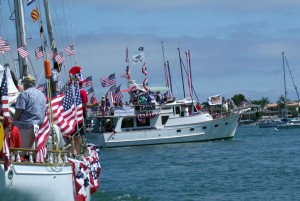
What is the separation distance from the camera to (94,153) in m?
20.5

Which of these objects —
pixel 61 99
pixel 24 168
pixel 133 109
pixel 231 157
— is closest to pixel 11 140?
pixel 24 168

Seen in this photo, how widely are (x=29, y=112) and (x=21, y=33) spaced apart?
6769mm

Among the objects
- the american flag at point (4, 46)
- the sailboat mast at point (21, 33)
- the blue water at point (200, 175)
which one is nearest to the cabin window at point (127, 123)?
the blue water at point (200, 175)

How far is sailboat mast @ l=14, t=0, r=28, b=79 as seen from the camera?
2066 centimetres

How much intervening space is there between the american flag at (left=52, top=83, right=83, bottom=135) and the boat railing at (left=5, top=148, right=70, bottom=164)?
1168 millimetres

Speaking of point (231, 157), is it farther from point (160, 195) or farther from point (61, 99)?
point (61, 99)

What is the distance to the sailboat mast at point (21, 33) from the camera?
20.7 m

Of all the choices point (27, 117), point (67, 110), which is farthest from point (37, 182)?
point (67, 110)

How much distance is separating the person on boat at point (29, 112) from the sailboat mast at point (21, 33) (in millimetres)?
5978

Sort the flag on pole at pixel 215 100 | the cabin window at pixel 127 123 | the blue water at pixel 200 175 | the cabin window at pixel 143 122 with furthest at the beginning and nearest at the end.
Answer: the flag on pole at pixel 215 100, the cabin window at pixel 143 122, the cabin window at pixel 127 123, the blue water at pixel 200 175

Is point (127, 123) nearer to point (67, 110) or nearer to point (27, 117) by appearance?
point (67, 110)

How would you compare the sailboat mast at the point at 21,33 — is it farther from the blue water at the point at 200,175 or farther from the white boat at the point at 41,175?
the blue water at the point at 200,175

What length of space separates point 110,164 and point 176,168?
5.87 metres

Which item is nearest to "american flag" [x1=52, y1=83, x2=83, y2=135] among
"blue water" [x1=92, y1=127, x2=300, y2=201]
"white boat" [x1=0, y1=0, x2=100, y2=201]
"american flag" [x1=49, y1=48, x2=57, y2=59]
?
"white boat" [x1=0, y1=0, x2=100, y2=201]
